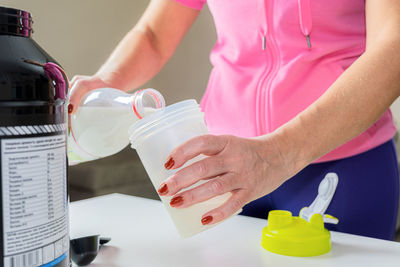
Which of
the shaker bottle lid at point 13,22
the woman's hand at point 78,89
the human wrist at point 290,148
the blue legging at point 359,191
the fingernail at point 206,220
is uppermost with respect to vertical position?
the shaker bottle lid at point 13,22

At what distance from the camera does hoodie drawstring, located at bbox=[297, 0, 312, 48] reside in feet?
2.77

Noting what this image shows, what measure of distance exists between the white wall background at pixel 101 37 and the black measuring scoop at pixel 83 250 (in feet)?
6.03

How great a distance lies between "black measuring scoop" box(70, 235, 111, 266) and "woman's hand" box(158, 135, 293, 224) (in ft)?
0.42

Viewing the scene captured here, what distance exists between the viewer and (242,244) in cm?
66

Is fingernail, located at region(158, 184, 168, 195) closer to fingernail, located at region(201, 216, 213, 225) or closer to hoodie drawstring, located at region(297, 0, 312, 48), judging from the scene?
fingernail, located at region(201, 216, 213, 225)

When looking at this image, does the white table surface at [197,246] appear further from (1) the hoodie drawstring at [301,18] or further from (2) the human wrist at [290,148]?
(1) the hoodie drawstring at [301,18]

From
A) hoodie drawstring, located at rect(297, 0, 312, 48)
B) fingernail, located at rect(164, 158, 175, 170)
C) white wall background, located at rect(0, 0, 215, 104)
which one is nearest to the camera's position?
fingernail, located at rect(164, 158, 175, 170)

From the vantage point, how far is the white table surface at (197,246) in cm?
59

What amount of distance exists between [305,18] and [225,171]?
0.43 m

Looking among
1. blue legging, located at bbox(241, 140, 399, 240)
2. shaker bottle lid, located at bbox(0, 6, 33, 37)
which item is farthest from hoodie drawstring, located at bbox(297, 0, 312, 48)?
shaker bottle lid, located at bbox(0, 6, 33, 37)

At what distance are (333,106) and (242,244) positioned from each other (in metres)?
0.26

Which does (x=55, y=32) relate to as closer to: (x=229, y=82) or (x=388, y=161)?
(x=229, y=82)

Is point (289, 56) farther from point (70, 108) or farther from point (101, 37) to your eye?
point (101, 37)

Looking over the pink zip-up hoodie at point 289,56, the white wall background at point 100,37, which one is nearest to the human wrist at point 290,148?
the pink zip-up hoodie at point 289,56
